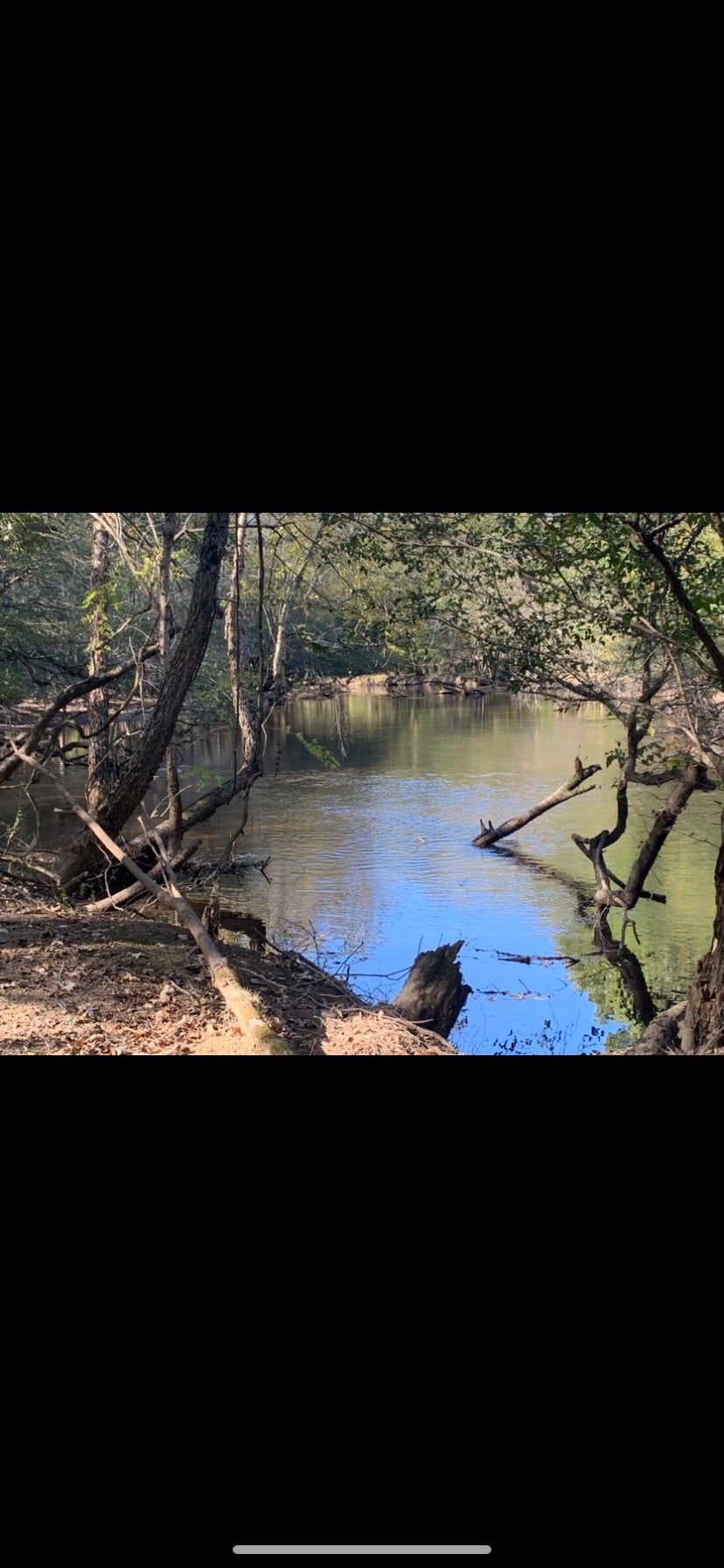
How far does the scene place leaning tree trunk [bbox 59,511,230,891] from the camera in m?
6.29

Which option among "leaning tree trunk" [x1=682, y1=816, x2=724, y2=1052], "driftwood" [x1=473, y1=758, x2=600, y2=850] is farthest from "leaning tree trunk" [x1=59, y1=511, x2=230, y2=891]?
"driftwood" [x1=473, y1=758, x2=600, y2=850]

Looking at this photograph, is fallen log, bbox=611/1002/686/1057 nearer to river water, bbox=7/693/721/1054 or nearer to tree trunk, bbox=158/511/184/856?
river water, bbox=7/693/721/1054

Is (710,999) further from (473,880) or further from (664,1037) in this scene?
(473,880)

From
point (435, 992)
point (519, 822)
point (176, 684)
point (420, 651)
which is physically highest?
point (420, 651)

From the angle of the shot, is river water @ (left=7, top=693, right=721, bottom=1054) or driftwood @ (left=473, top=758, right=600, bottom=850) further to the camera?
driftwood @ (left=473, top=758, right=600, bottom=850)

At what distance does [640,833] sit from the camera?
35.2 feet

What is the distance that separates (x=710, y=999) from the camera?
4203 millimetres

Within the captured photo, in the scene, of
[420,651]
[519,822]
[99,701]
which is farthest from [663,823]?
[99,701]

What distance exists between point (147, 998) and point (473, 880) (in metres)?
5.14

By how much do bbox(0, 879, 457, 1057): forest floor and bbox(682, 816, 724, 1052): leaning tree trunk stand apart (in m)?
0.89
